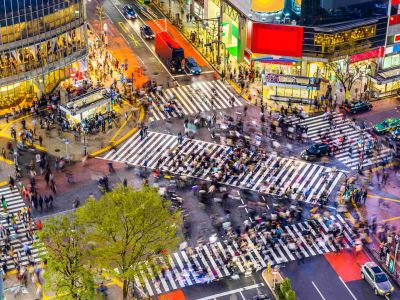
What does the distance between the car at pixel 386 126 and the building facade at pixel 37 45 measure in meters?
41.7

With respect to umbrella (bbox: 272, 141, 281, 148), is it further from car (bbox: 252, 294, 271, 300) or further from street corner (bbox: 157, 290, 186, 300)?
street corner (bbox: 157, 290, 186, 300)

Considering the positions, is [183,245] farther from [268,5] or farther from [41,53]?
[268,5]

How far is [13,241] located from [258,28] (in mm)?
47824

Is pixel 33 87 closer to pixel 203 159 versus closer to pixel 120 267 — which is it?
pixel 203 159

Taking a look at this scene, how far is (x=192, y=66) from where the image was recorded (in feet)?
393

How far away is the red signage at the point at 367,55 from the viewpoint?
113 metres

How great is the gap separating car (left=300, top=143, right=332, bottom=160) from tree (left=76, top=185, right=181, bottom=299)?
31.4 m

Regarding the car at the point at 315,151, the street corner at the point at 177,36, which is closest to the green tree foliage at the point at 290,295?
the car at the point at 315,151

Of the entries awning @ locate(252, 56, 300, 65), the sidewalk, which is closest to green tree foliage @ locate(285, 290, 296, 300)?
the sidewalk

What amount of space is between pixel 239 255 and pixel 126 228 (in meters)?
16.6

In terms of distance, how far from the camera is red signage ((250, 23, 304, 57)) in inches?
4400

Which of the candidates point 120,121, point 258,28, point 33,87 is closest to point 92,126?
point 120,121

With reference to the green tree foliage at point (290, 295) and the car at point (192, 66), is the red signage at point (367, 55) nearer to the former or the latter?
the car at point (192, 66)

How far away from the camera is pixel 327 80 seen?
115 metres
